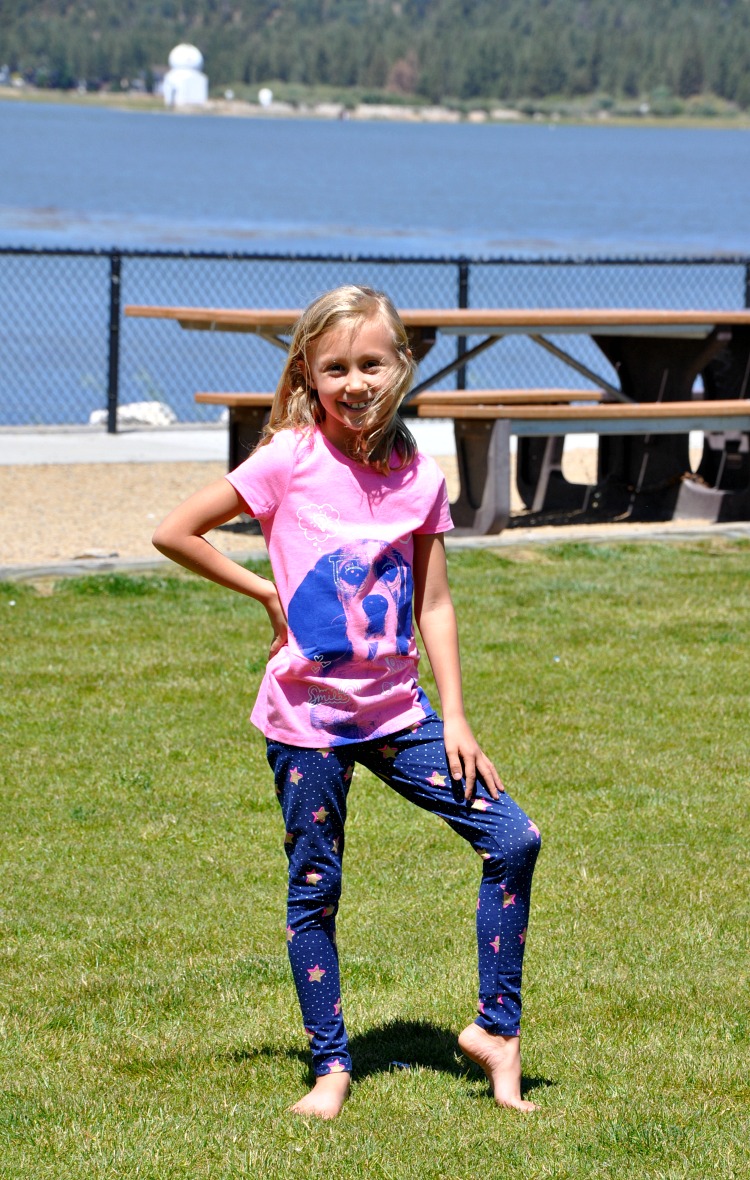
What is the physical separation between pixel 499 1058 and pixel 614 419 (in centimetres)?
685

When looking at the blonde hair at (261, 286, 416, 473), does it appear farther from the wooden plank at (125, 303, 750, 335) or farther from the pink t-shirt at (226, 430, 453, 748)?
the wooden plank at (125, 303, 750, 335)

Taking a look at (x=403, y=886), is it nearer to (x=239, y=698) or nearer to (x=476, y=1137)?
(x=476, y=1137)

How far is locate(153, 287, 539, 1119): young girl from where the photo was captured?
323 cm

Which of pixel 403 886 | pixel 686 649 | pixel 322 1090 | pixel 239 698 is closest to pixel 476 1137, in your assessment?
pixel 322 1090

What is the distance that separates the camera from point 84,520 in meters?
9.95

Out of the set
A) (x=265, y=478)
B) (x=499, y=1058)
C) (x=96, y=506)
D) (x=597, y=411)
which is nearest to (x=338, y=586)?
(x=265, y=478)

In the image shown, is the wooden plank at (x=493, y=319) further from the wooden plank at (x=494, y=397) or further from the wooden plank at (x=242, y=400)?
the wooden plank at (x=494, y=397)

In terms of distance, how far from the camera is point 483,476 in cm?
959

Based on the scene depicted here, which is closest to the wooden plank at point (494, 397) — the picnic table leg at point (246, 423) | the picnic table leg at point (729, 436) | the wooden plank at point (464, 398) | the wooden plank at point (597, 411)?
the wooden plank at point (464, 398)

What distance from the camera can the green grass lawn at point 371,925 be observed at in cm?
328

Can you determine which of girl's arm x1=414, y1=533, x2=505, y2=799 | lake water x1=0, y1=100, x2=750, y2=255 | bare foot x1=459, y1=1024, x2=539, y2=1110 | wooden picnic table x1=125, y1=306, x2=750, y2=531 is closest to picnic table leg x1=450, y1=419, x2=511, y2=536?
wooden picnic table x1=125, y1=306, x2=750, y2=531

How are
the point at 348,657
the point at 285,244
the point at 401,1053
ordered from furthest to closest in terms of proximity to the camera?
the point at 285,244 < the point at 401,1053 < the point at 348,657

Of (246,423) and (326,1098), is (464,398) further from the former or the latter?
(326,1098)

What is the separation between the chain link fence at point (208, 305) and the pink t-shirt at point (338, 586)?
1034 cm
